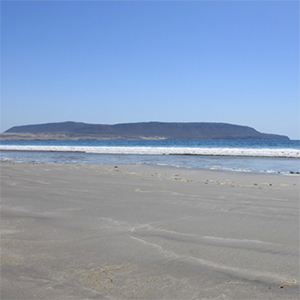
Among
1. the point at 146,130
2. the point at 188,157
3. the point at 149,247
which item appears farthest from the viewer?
the point at 146,130

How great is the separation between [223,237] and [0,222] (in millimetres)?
2650

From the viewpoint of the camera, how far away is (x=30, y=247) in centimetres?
312

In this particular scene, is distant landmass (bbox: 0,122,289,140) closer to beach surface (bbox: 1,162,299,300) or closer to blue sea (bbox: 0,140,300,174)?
blue sea (bbox: 0,140,300,174)

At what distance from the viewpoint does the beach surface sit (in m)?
2.34

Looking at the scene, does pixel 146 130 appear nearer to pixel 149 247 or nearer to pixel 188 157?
pixel 188 157

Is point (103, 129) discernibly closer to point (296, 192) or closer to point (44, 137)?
point (44, 137)

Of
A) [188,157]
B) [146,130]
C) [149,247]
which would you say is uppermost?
[146,130]

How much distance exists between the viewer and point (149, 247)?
312 centimetres

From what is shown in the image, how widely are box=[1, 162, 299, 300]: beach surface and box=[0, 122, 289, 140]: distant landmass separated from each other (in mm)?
137849

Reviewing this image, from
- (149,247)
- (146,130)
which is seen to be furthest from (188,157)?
(146,130)

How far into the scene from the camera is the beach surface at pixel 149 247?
2.34 meters

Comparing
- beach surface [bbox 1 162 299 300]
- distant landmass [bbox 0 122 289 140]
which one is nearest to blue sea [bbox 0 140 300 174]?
beach surface [bbox 1 162 299 300]

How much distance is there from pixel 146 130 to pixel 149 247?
159 meters

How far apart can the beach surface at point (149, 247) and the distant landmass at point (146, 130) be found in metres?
138
